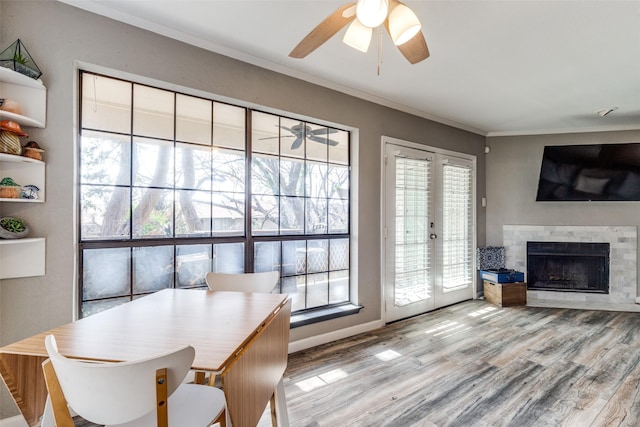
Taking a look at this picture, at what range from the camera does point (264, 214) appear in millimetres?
A: 2621

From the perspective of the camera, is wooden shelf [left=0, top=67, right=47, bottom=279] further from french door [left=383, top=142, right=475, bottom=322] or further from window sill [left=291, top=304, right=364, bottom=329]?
french door [left=383, top=142, right=475, bottom=322]

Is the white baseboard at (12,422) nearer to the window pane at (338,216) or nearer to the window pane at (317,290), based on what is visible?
the window pane at (317,290)

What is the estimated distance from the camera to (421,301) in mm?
3676

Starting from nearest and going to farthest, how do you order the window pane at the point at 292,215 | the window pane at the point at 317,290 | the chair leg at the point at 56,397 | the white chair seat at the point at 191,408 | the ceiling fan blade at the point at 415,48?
the chair leg at the point at 56,397 < the white chair seat at the point at 191,408 < the ceiling fan blade at the point at 415,48 < the window pane at the point at 292,215 < the window pane at the point at 317,290

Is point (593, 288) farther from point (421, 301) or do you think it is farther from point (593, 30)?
point (593, 30)

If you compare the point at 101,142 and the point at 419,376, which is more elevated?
the point at 101,142

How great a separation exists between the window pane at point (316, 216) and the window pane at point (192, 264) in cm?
95

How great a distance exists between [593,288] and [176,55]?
18.2ft

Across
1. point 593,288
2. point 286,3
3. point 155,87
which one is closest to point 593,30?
point 286,3

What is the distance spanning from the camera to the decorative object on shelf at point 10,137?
1519 millimetres

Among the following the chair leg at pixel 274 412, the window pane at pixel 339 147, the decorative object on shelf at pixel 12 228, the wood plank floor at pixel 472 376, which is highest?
the window pane at pixel 339 147

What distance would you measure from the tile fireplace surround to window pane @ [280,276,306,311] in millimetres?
3333

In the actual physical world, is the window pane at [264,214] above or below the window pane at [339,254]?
above

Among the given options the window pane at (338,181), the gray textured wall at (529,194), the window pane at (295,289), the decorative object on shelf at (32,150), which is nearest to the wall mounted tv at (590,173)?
the gray textured wall at (529,194)
